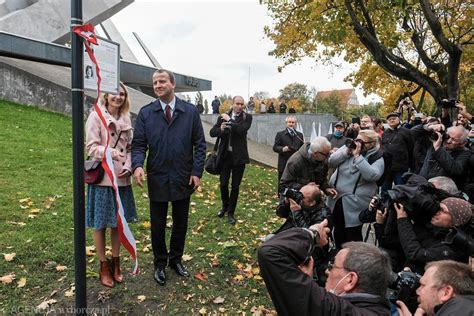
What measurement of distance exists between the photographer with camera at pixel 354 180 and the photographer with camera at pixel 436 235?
48.5 inches

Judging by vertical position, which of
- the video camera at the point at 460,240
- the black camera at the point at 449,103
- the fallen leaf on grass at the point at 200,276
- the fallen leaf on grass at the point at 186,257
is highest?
the black camera at the point at 449,103

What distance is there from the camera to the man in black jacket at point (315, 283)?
1729mm

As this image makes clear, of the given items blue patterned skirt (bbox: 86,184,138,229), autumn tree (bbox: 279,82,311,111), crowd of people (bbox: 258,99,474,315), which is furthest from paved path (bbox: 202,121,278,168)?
autumn tree (bbox: 279,82,311,111)

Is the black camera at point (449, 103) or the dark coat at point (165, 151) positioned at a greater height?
the black camera at point (449, 103)

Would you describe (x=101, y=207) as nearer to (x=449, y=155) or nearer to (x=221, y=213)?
(x=221, y=213)

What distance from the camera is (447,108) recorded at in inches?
237

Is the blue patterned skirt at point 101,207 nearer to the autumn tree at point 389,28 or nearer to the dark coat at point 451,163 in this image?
the dark coat at point 451,163

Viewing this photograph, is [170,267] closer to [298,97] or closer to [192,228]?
[192,228]

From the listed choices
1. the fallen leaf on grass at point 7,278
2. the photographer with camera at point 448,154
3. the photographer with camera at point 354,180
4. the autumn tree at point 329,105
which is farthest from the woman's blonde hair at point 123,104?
the autumn tree at point 329,105

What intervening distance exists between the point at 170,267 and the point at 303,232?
2492 mm

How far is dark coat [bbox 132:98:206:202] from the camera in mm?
3725

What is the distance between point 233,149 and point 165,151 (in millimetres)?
2404

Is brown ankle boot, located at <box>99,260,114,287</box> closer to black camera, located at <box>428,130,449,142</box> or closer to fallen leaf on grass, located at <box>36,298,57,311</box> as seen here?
fallen leaf on grass, located at <box>36,298,57,311</box>

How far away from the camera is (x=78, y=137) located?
2.34m
